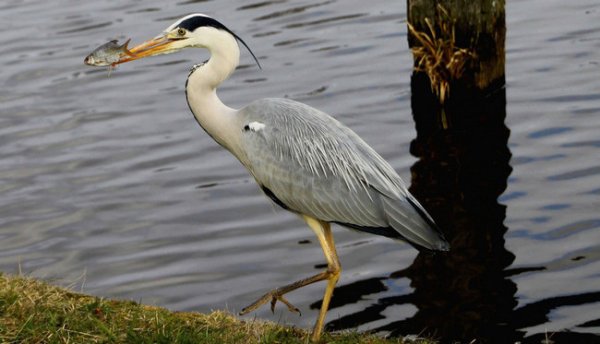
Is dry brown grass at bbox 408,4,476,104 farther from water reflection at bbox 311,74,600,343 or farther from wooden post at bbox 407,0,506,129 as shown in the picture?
water reflection at bbox 311,74,600,343

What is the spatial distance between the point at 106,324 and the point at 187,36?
1.82 meters

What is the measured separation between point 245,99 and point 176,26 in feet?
18.4

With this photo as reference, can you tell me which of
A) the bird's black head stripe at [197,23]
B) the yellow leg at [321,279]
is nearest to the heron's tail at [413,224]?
the yellow leg at [321,279]

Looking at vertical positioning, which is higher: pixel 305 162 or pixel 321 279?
pixel 305 162

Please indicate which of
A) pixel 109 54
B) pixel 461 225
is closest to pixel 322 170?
pixel 109 54

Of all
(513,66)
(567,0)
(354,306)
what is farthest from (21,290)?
(567,0)

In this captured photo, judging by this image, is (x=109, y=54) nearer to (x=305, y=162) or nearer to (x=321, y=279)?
(x=305, y=162)

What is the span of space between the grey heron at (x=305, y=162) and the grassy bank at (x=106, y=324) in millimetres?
299

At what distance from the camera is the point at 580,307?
7465 millimetres

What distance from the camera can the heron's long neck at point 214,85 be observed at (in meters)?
6.55

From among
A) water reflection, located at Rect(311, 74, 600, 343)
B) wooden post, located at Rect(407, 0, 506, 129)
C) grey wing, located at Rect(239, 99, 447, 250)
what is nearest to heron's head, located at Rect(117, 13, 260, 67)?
grey wing, located at Rect(239, 99, 447, 250)

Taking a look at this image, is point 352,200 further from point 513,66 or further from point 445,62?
point 513,66

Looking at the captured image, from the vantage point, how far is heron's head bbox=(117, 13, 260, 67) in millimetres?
6547

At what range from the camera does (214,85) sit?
6.63 metres
